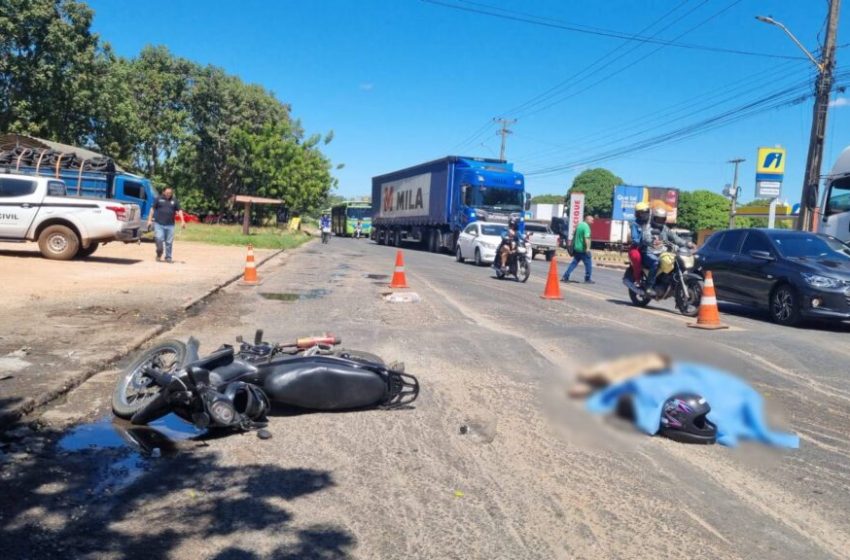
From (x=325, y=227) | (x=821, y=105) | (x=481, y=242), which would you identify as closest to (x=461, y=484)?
(x=481, y=242)

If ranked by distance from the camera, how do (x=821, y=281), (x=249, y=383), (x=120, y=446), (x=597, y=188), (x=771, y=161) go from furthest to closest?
(x=597, y=188)
(x=771, y=161)
(x=821, y=281)
(x=249, y=383)
(x=120, y=446)

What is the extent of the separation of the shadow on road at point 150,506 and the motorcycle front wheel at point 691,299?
8584 mm

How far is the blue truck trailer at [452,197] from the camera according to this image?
31.0 metres

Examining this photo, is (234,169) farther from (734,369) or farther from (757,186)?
(734,369)

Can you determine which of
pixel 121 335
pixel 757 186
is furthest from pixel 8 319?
pixel 757 186

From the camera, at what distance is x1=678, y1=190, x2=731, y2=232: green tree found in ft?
323

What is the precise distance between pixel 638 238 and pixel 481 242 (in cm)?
1253

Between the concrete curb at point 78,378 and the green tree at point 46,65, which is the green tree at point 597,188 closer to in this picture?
the green tree at point 46,65

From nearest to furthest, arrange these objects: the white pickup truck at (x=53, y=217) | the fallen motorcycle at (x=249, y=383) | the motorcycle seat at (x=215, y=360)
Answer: the fallen motorcycle at (x=249, y=383), the motorcycle seat at (x=215, y=360), the white pickup truck at (x=53, y=217)

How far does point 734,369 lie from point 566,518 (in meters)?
1.89

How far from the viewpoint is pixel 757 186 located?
2889cm

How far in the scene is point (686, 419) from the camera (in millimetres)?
2537

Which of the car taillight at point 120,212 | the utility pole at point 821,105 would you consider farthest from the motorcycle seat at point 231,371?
the utility pole at point 821,105

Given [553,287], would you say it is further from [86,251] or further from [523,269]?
[86,251]
